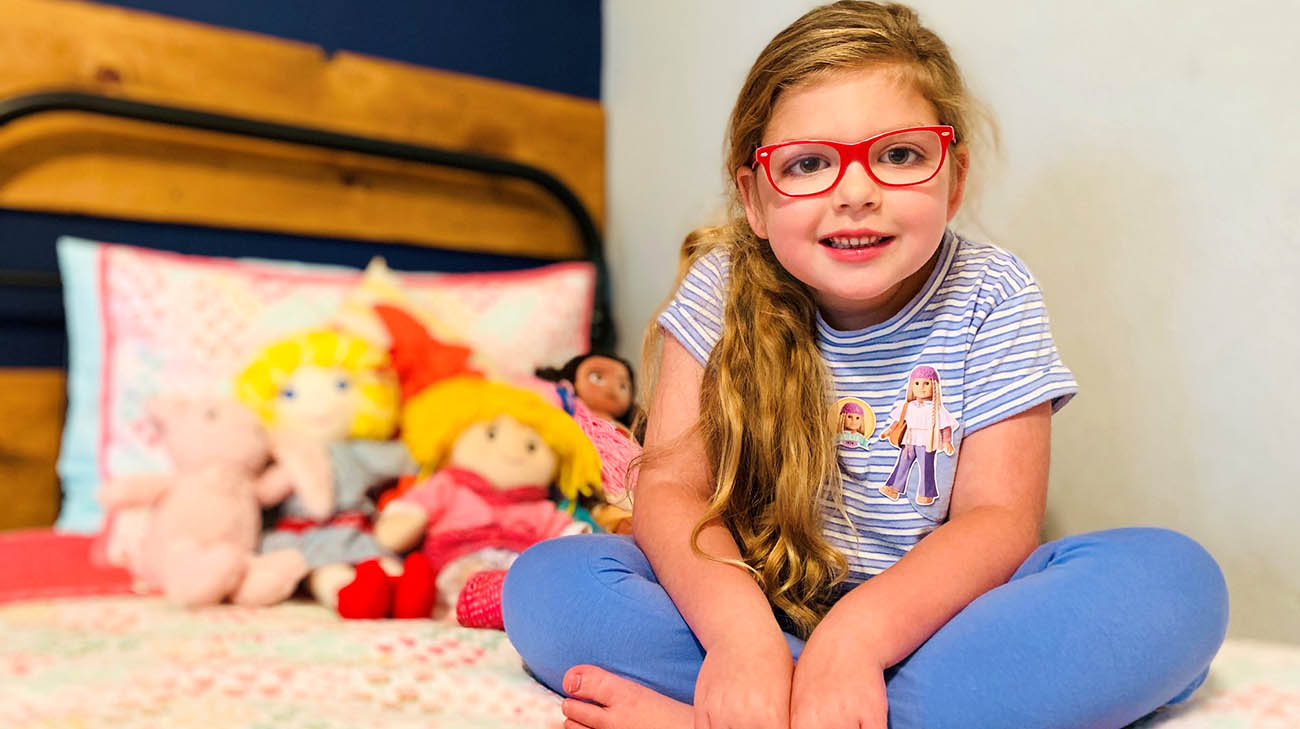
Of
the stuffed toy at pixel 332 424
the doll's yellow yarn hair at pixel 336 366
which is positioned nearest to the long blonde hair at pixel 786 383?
the stuffed toy at pixel 332 424

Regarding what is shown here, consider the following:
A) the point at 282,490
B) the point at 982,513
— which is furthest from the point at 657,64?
the point at 982,513

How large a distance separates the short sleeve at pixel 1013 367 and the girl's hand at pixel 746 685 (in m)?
0.29

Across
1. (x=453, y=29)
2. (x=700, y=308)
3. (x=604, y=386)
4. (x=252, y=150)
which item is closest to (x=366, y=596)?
(x=604, y=386)

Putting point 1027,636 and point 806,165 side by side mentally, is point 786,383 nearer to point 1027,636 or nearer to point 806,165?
point 806,165

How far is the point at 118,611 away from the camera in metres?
1.07

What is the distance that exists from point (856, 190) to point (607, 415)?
1.74 ft

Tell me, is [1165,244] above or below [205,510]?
above

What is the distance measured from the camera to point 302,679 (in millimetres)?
822

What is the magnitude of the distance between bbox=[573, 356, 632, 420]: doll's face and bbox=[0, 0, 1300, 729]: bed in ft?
0.98

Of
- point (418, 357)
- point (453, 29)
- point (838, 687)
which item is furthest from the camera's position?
point (453, 29)

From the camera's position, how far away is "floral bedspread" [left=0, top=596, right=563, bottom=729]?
74 centimetres

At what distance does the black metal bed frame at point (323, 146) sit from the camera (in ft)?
4.89

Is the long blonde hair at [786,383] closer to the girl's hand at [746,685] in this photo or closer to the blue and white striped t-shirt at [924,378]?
the blue and white striped t-shirt at [924,378]

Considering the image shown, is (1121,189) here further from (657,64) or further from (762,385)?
(657,64)
